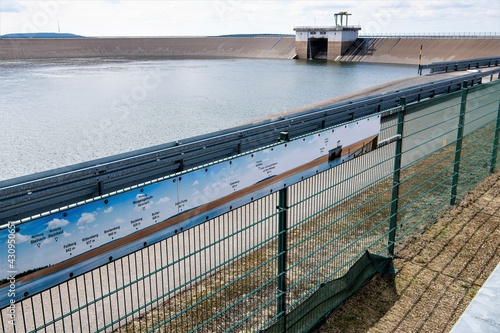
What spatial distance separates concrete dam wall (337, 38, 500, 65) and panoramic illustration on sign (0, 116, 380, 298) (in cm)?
6923

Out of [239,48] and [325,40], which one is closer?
[325,40]

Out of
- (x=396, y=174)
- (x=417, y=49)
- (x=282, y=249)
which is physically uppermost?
(x=396, y=174)

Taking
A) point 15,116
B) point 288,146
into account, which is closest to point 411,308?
point 288,146

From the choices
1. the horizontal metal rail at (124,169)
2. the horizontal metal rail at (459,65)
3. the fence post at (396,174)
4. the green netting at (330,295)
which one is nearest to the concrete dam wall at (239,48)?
the horizontal metal rail at (459,65)

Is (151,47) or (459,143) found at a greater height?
(459,143)

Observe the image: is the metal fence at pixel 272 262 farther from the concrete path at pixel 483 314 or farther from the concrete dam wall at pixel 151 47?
the concrete dam wall at pixel 151 47

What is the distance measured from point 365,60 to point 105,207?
81.8 m

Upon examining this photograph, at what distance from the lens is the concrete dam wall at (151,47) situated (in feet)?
333

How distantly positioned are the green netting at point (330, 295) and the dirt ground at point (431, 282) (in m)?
0.08

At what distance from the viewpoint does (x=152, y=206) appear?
2.74m

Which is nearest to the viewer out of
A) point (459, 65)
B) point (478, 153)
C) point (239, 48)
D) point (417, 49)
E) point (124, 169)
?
point (124, 169)

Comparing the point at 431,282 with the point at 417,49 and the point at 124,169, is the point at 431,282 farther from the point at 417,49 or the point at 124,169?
the point at 417,49

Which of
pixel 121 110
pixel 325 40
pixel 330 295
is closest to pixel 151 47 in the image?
pixel 325 40

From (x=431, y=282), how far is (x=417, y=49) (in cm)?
7581
